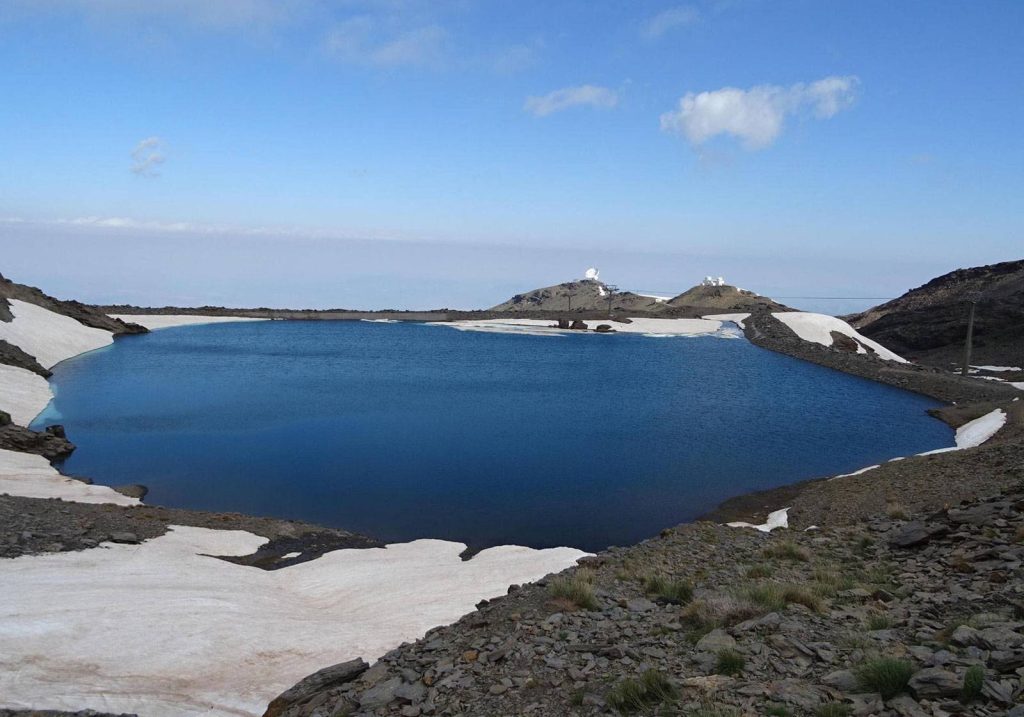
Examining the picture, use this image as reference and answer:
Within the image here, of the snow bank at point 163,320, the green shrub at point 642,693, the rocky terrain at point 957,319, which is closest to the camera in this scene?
the green shrub at point 642,693

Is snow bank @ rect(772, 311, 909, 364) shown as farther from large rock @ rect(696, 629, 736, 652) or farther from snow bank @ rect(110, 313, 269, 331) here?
snow bank @ rect(110, 313, 269, 331)

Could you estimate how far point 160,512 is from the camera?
1662 cm

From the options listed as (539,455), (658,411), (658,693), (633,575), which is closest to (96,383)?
(539,455)

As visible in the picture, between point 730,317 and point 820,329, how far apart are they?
2083 centimetres

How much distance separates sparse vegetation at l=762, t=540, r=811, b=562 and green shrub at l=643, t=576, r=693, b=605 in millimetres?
2592

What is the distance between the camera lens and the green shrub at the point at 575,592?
800 centimetres

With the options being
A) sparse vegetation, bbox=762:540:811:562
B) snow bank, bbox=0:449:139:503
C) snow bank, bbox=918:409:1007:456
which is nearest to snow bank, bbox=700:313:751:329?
snow bank, bbox=918:409:1007:456

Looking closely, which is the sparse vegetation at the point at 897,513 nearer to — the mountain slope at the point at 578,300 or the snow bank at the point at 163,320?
the snow bank at the point at 163,320

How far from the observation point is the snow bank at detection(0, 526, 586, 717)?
761 centimetres

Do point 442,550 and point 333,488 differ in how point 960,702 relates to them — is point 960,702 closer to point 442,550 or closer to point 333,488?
point 442,550

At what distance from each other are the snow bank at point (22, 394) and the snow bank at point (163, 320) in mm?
41866

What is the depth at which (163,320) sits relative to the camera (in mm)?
81188

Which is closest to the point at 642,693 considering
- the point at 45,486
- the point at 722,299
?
the point at 45,486

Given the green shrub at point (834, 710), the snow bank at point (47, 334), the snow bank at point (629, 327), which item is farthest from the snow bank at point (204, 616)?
the snow bank at point (629, 327)
